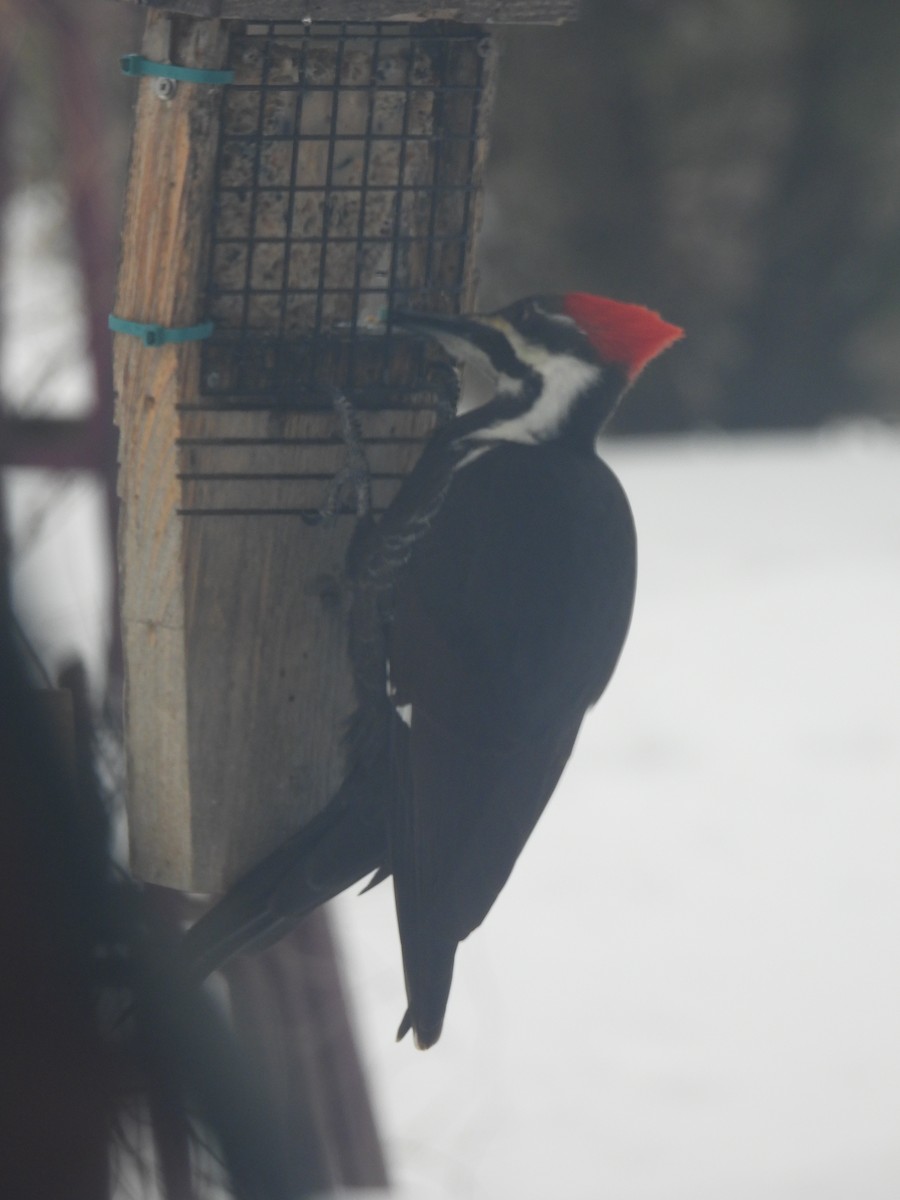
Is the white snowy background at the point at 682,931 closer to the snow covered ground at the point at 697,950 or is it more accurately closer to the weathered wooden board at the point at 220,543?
the snow covered ground at the point at 697,950

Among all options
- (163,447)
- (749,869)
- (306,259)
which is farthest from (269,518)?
(749,869)

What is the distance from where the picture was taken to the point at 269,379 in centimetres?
201

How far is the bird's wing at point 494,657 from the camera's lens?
75.9 inches

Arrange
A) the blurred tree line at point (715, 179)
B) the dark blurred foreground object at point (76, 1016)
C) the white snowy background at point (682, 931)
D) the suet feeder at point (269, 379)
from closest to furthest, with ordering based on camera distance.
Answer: the dark blurred foreground object at point (76, 1016), the suet feeder at point (269, 379), the white snowy background at point (682, 931), the blurred tree line at point (715, 179)

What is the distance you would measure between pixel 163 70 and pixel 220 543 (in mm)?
498

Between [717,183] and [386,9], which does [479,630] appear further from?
[717,183]

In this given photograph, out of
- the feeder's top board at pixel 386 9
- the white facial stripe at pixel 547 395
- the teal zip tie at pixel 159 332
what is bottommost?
the white facial stripe at pixel 547 395

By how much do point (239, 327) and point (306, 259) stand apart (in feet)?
0.40

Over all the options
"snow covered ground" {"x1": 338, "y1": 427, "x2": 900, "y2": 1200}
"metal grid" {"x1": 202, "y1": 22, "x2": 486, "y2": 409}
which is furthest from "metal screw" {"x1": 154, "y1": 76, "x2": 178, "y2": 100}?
"snow covered ground" {"x1": 338, "y1": 427, "x2": 900, "y2": 1200}

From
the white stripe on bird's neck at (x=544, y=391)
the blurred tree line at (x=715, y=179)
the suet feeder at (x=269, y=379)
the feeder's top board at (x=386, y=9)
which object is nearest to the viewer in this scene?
the feeder's top board at (x=386, y=9)

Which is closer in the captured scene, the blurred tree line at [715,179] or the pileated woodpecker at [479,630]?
the pileated woodpecker at [479,630]

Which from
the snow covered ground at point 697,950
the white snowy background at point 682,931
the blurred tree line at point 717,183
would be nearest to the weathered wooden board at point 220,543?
the white snowy background at point 682,931

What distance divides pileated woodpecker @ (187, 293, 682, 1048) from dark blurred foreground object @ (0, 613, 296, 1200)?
0.25m

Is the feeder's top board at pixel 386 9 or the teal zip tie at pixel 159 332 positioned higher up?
the feeder's top board at pixel 386 9
